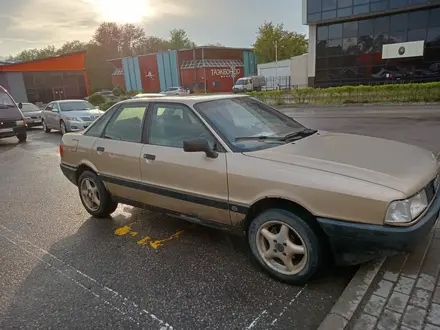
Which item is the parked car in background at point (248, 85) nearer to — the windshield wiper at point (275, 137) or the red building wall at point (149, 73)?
the red building wall at point (149, 73)

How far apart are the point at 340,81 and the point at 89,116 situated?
21571 mm

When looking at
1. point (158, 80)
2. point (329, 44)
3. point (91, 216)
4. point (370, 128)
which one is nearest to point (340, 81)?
point (329, 44)

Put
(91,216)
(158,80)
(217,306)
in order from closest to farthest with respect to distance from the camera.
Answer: (217,306)
(91,216)
(158,80)

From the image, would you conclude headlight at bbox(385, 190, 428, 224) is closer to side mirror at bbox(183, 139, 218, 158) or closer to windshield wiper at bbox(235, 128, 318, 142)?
windshield wiper at bbox(235, 128, 318, 142)

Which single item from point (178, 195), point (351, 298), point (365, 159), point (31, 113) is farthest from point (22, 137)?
point (351, 298)

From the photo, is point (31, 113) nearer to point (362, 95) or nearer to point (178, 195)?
point (178, 195)

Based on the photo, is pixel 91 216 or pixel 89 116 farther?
pixel 89 116

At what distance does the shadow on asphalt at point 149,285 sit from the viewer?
8.78 feet

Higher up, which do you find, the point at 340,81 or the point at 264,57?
the point at 264,57

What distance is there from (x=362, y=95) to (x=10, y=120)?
56.9 feet

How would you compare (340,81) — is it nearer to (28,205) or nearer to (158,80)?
(28,205)

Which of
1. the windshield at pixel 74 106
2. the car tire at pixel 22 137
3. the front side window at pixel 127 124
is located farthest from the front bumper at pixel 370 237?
the windshield at pixel 74 106

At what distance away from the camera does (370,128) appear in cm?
1077

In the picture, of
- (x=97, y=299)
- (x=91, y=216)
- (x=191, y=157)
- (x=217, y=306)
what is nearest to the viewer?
(x=217, y=306)
